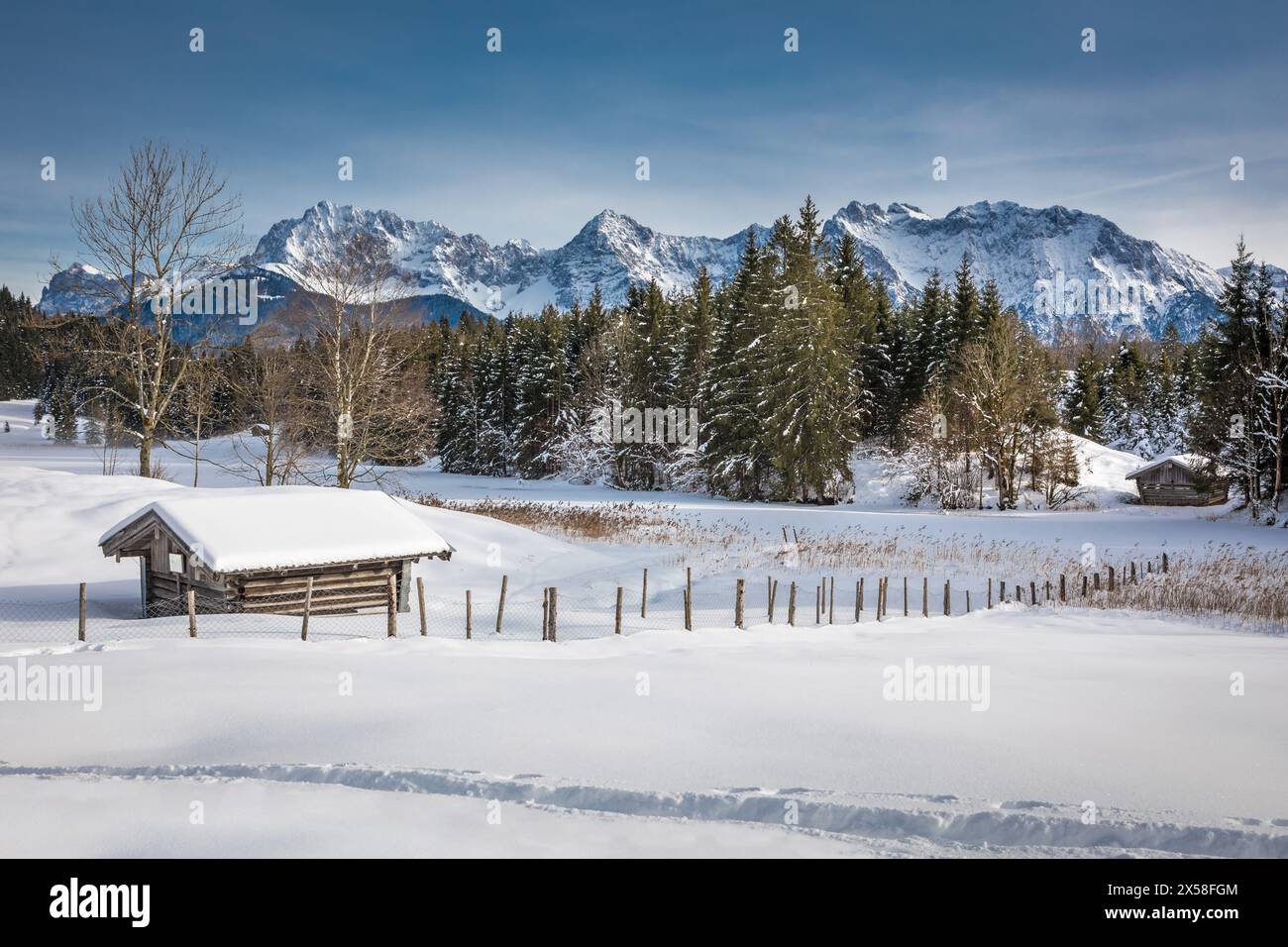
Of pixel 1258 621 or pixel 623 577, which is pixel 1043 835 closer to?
pixel 1258 621

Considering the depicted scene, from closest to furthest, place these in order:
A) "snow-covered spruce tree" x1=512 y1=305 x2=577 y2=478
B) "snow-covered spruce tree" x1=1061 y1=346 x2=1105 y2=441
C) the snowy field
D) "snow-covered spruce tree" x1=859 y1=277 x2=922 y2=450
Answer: the snowy field < "snow-covered spruce tree" x1=859 y1=277 x2=922 y2=450 < "snow-covered spruce tree" x1=512 y1=305 x2=577 y2=478 < "snow-covered spruce tree" x1=1061 y1=346 x2=1105 y2=441

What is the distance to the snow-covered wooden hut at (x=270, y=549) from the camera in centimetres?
1563

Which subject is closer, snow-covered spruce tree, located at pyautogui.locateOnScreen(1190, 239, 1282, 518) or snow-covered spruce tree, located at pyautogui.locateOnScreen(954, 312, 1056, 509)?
snow-covered spruce tree, located at pyautogui.locateOnScreen(1190, 239, 1282, 518)

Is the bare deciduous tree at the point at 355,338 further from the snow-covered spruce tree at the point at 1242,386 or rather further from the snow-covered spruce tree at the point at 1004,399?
the snow-covered spruce tree at the point at 1242,386

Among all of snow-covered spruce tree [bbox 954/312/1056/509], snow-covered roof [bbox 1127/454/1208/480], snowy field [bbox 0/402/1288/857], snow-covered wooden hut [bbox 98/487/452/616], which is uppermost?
snow-covered spruce tree [bbox 954/312/1056/509]

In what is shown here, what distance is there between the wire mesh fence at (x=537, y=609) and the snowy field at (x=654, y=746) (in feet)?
1.74

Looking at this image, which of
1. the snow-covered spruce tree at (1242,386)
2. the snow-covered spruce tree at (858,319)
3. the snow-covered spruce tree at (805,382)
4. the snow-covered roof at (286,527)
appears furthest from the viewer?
the snow-covered spruce tree at (858,319)

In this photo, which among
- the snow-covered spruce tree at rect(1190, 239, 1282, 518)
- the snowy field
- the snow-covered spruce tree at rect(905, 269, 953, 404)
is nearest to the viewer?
the snowy field

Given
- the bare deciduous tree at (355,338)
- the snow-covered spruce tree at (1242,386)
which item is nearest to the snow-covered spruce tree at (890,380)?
the snow-covered spruce tree at (1242,386)

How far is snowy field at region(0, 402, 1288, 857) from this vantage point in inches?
219

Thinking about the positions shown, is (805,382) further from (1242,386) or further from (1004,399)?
(1242,386)

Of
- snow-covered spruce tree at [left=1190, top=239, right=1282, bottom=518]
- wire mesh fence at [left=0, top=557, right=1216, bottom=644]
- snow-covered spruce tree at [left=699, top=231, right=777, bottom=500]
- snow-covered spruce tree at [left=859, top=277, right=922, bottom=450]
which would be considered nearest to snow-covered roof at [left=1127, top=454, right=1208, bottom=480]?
snow-covered spruce tree at [left=1190, top=239, right=1282, bottom=518]

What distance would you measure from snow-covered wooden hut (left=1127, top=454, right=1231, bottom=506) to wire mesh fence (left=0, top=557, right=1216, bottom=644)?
26325 millimetres

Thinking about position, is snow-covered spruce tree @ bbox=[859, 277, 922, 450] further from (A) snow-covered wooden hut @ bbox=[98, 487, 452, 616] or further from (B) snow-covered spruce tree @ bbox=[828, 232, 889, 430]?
(A) snow-covered wooden hut @ bbox=[98, 487, 452, 616]
